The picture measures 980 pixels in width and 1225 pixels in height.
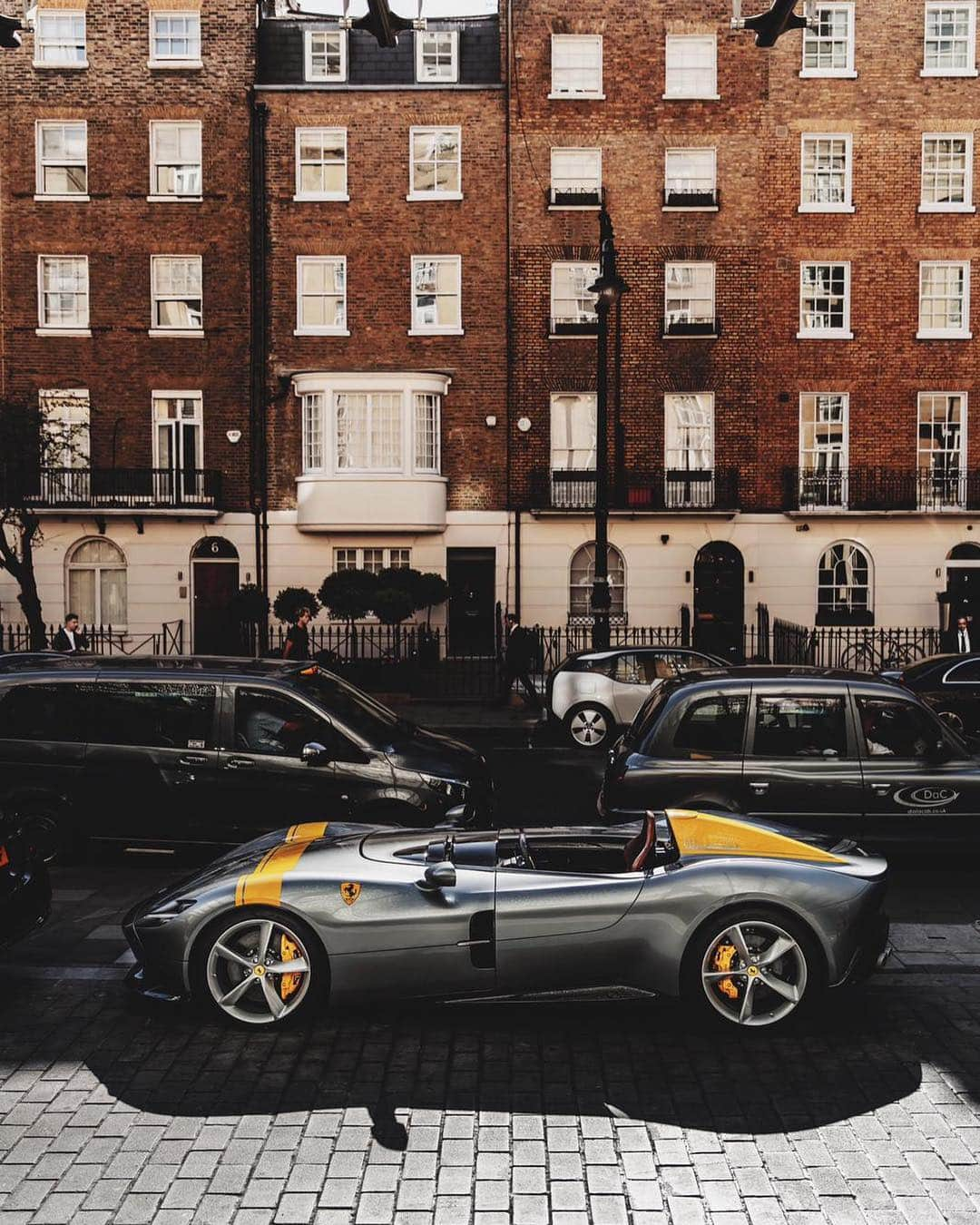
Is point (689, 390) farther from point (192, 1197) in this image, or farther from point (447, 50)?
point (192, 1197)

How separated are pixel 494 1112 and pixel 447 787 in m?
4.33

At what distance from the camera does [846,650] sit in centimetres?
2639

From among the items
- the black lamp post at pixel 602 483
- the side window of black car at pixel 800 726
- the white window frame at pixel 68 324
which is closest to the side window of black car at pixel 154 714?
the side window of black car at pixel 800 726

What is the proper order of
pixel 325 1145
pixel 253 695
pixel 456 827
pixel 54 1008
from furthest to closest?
pixel 253 695 < pixel 456 827 < pixel 54 1008 < pixel 325 1145

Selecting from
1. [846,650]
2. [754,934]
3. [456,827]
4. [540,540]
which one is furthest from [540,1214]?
[540,540]

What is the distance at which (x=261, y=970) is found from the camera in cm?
617

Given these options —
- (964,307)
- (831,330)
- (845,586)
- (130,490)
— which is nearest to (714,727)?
(845,586)

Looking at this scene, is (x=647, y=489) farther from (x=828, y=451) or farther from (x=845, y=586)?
(x=845, y=586)

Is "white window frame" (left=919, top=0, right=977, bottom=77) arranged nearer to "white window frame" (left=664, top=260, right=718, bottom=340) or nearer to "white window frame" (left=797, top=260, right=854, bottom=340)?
"white window frame" (left=797, top=260, right=854, bottom=340)

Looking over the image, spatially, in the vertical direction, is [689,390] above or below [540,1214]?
above

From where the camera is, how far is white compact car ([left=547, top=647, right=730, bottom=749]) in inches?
678

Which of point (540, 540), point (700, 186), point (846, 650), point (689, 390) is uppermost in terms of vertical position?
point (700, 186)

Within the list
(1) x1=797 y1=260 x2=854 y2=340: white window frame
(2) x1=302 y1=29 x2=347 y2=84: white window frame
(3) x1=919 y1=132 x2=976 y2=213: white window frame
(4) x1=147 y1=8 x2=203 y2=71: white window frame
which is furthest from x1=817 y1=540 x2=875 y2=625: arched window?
(4) x1=147 y1=8 x2=203 y2=71: white window frame

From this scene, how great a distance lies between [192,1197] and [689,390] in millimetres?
26597
